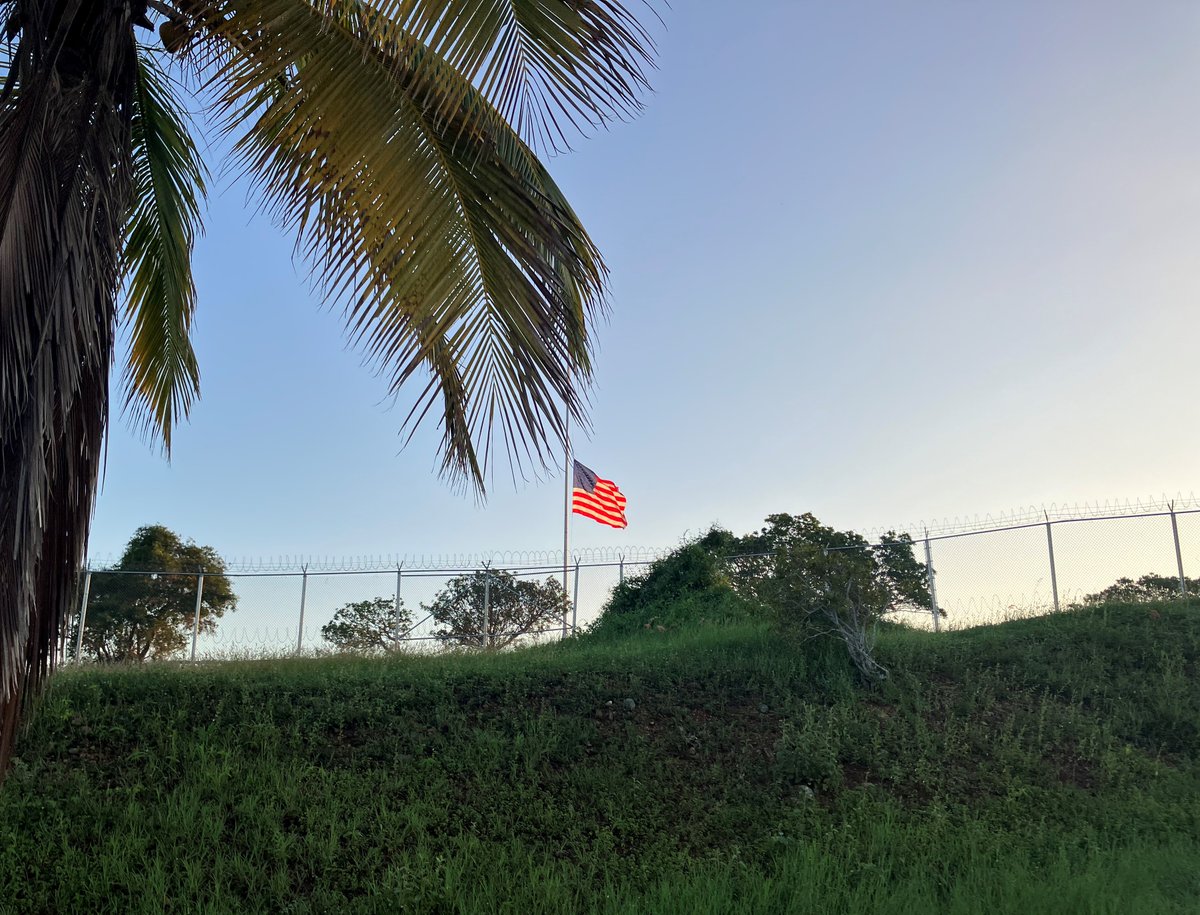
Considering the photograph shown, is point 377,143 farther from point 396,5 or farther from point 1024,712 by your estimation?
point 1024,712

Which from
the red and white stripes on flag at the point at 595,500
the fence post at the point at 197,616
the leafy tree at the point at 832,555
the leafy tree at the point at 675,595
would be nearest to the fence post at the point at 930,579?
the leafy tree at the point at 832,555

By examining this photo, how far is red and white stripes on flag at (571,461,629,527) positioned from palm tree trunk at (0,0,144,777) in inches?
588

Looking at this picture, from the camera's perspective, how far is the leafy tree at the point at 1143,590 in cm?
1433

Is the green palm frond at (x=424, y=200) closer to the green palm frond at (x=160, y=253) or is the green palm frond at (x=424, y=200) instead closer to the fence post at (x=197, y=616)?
the green palm frond at (x=160, y=253)

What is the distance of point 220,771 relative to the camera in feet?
24.3

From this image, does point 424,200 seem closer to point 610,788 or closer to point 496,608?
point 610,788

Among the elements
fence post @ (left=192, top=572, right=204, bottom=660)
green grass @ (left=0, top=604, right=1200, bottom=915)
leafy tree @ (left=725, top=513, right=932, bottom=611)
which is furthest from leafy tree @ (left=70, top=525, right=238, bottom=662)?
leafy tree @ (left=725, top=513, right=932, bottom=611)

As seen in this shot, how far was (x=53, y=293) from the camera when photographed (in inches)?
137

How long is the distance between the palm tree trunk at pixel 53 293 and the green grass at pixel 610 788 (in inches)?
127

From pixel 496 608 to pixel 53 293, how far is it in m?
14.3

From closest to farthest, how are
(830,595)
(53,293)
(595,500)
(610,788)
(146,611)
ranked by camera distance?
(53,293) → (610,788) → (830,595) → (146,611) → (595,500)

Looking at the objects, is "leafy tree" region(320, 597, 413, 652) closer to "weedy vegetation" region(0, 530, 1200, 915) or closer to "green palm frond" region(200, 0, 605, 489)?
"weedy vegetation" region(0, 530, 1200, 915)

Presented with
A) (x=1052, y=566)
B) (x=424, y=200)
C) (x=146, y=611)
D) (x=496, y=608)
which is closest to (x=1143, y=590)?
(x=1052, y=566)

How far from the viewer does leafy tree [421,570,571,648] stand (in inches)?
669
